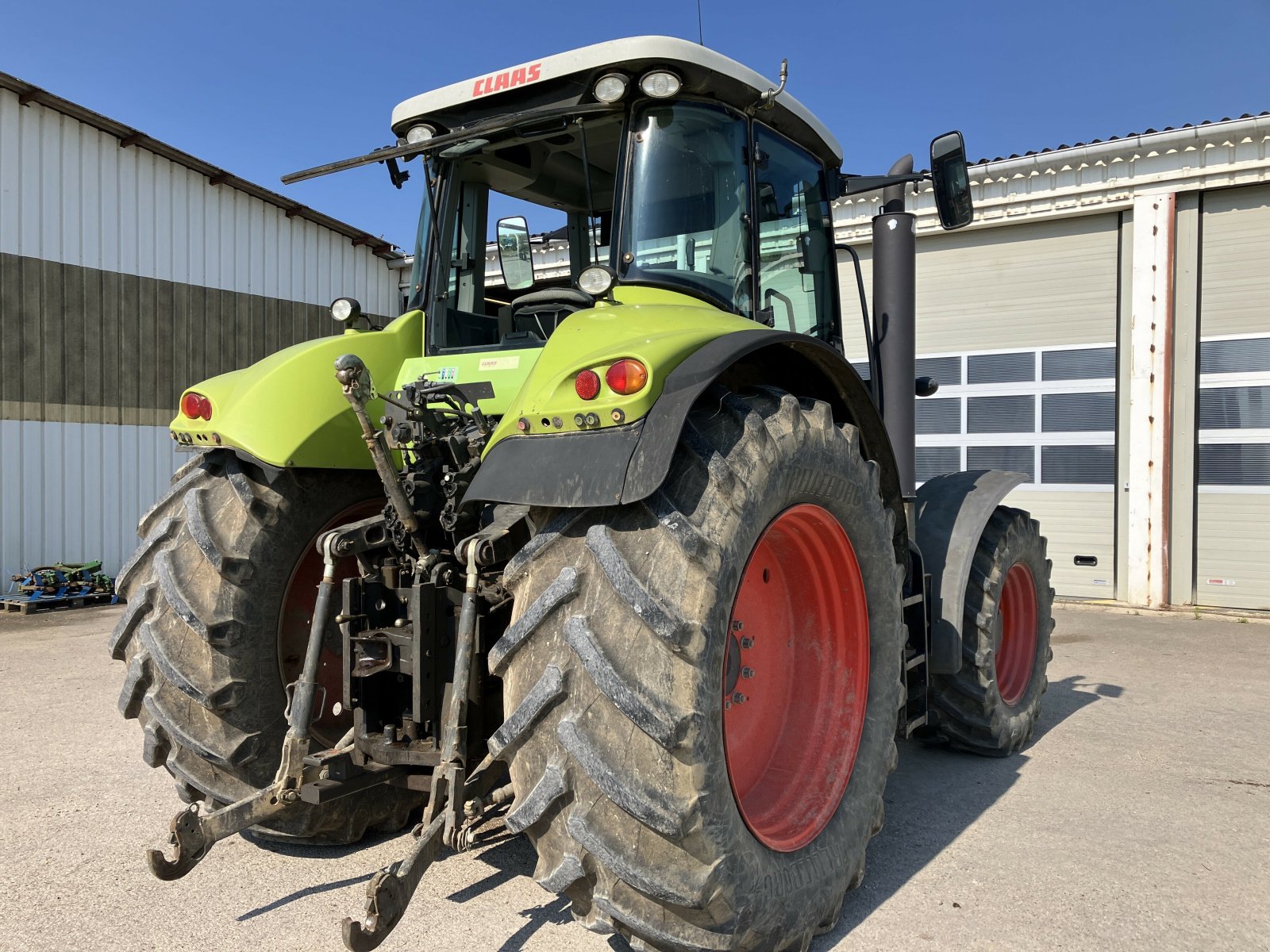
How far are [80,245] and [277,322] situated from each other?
2392 millimetres

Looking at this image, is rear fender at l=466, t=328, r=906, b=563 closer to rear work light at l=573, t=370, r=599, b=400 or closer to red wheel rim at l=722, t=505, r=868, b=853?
rear work light at l=573, t=370, r=599, b=400

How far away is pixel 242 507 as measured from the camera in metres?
2.97

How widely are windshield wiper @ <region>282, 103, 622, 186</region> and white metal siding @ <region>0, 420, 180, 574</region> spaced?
789 centimetres

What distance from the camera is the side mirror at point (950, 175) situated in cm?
356

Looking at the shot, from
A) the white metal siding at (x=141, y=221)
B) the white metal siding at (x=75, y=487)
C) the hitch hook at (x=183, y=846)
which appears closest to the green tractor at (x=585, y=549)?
the hitch hook at (x=183, y=846)

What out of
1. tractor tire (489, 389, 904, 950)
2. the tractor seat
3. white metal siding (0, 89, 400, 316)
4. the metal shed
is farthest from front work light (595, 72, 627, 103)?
white metal siding (0, 89, 400, 316)

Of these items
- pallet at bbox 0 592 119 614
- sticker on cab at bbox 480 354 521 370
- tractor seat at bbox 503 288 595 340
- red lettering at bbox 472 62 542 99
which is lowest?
pallet at bbox 0 592 119 614

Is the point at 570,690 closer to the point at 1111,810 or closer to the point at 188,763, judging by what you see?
the point at 188,763

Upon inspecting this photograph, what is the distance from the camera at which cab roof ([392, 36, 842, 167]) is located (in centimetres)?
285

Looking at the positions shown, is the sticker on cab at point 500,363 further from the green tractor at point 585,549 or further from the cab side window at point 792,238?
the cab side window at point 792,238

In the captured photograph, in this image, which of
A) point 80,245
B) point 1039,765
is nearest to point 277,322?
point 80,245

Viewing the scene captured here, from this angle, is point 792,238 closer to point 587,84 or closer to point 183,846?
point 587,84

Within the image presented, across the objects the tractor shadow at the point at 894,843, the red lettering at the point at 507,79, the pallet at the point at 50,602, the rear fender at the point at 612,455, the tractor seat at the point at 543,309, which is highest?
the red lettering at the point at 507,79

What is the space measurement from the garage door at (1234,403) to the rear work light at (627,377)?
821 cm
